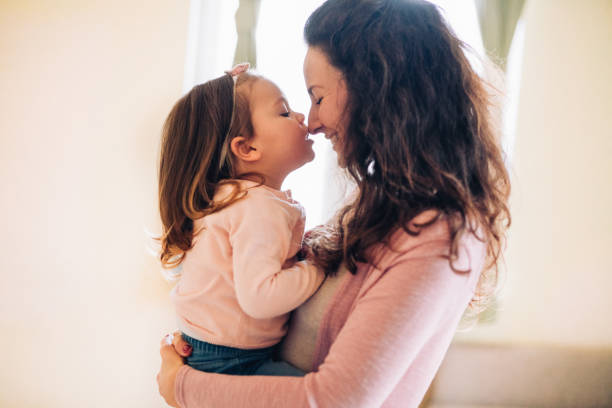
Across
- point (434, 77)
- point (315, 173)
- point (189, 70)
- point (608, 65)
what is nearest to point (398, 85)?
point (434, 77)

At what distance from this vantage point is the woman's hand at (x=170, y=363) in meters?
0.79

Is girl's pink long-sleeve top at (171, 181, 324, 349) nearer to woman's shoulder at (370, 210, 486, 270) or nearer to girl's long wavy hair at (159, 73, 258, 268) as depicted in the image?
girl's long wavy hair at (159, 73, 258, 268)

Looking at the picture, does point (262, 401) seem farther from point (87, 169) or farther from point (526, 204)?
point (526, 204)

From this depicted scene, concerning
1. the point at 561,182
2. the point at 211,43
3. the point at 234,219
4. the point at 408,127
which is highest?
the point at 211,43

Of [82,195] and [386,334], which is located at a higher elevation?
[386,334]

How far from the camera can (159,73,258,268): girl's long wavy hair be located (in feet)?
3.18

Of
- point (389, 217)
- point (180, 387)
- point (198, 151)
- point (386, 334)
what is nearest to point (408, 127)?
point (389, 217)

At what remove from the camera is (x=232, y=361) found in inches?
34.4

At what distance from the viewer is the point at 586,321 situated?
201 centimetres

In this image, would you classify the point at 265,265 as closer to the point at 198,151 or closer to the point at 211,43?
the point at 198,151

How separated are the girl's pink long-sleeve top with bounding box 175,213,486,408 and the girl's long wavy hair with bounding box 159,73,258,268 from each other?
0.39m

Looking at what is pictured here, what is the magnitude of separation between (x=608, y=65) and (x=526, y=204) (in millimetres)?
808

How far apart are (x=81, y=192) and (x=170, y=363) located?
3.86 ft

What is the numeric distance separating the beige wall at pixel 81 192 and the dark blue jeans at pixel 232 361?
979mm
